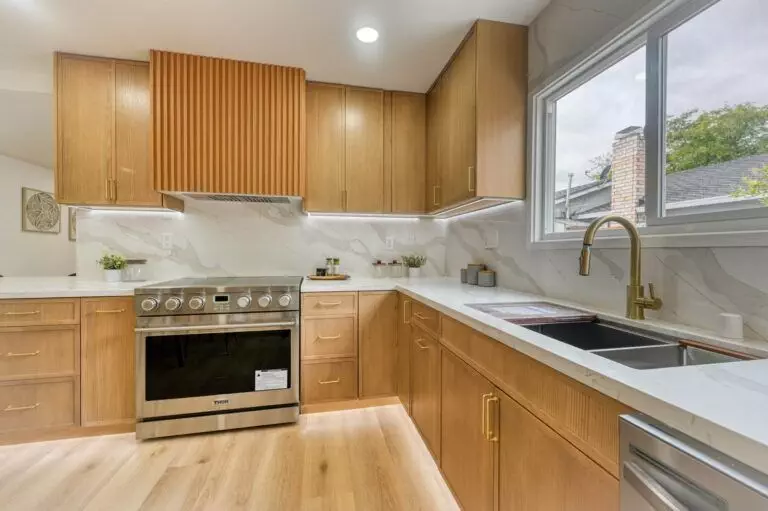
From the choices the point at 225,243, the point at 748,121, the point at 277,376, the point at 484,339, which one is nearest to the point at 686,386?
the point at 484,339

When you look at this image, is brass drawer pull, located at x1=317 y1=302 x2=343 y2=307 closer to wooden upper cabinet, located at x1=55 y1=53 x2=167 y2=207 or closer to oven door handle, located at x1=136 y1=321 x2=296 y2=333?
oven door handle, located at x1=136 y1=321 x2=296 y2=333

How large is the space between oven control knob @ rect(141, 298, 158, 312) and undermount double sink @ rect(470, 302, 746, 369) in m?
1.85

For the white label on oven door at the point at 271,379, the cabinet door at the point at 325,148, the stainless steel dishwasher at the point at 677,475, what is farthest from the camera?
the cabinet door at the point at 325,148

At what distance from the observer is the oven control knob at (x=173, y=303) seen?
195 centimetres

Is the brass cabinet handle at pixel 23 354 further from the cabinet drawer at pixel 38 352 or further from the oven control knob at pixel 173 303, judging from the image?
the oven control knob at pixel 173 303

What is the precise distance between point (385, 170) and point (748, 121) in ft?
6.59

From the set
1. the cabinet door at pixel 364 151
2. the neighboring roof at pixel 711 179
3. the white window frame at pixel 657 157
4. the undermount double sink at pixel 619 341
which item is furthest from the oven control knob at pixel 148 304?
the neighboring roof at pixel 711 179

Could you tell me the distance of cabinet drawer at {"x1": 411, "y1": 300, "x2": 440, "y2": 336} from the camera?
1646 mm

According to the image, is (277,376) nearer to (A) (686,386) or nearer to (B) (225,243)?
(B) (225,243)

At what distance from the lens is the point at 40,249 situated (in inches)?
150

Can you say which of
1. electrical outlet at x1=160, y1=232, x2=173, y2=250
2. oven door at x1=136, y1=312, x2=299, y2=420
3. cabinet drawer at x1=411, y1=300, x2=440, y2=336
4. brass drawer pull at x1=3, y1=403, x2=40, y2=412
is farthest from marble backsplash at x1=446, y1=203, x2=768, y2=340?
brass drawer pull at x1=3, y1=403, x2=40, y2=412

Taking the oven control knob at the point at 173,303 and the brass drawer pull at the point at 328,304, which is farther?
the brass drawer pull at the point at 328,304

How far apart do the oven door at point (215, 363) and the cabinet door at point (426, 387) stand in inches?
30.6

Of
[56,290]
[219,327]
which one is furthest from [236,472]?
[56,290]
